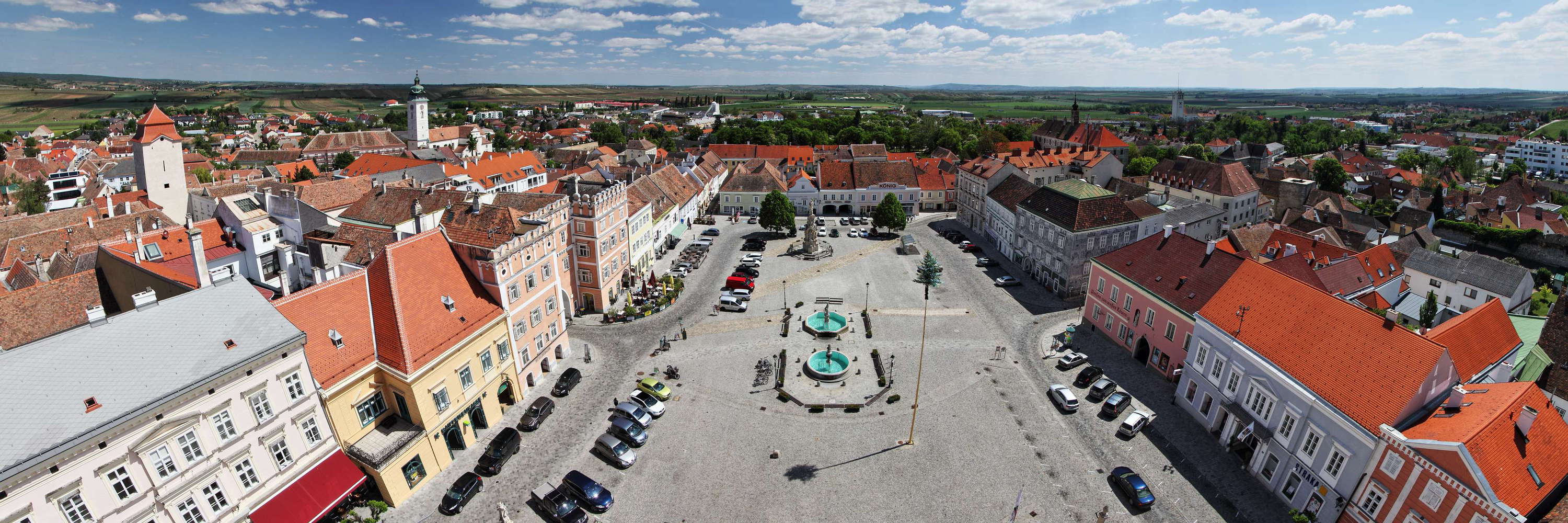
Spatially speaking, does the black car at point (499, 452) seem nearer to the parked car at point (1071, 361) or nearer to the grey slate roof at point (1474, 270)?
the parked car at point (1071, 361)

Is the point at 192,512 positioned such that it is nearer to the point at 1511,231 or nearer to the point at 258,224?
the point at 258,224

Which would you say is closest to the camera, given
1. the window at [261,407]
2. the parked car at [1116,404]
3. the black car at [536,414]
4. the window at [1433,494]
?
the window at [1433,494]

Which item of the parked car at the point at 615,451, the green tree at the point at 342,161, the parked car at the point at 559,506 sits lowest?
the parked car at the point at 559,506

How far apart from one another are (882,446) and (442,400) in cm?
2097

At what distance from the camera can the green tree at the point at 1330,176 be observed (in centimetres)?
9881

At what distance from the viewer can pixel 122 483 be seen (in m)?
20.4

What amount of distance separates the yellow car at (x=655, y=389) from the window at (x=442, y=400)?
971 centimetres

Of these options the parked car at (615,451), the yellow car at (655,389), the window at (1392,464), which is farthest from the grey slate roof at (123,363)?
the window at (1392,464)

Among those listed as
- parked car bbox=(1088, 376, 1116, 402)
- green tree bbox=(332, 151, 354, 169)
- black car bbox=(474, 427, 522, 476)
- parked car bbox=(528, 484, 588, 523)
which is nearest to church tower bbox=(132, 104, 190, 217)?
green tree bbox=(332, 151, 354, 169)

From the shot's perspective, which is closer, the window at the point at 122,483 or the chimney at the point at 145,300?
the window at the point at 122,483

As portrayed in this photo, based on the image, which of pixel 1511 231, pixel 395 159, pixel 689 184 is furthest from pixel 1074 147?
pixel 395 159

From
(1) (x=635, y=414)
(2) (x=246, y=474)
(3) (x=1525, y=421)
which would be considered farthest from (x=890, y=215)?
(2) (x=246, y=474)

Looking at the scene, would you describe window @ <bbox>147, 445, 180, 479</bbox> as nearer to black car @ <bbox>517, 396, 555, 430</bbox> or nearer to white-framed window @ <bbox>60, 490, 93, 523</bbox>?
white-framed window @ <bbox>60, 490, 93, 523</bbox>

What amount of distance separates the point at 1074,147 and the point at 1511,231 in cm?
6578
